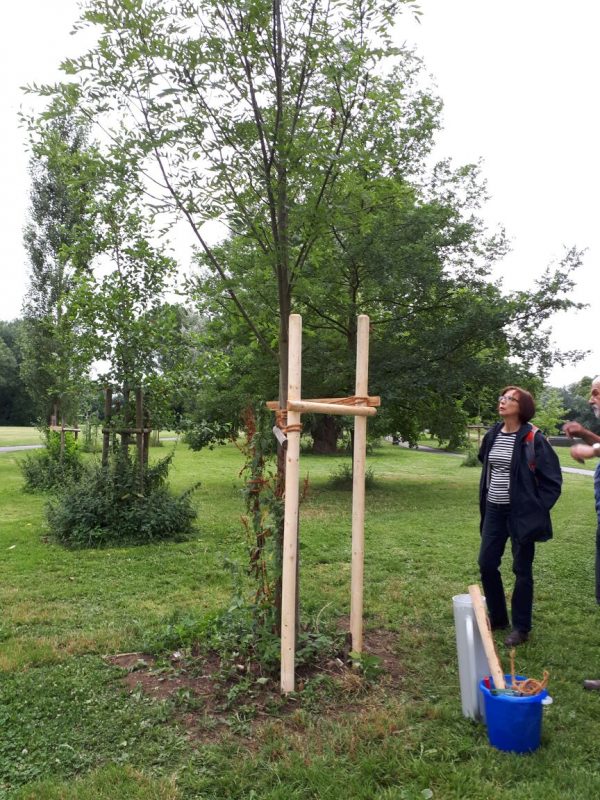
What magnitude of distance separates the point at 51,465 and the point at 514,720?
12.7 m

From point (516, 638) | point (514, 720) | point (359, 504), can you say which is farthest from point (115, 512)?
point (514, 720)

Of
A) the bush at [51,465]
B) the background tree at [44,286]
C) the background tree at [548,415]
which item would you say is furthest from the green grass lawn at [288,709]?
the background tree at [548,415]

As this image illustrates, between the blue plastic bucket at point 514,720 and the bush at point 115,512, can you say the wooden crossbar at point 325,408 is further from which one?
the bush at point 115,512

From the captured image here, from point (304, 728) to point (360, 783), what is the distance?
0.57 metres

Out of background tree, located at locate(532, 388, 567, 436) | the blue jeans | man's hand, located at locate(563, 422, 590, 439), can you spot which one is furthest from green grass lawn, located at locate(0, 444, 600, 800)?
background tree, located at locate(532, 388, 567, 436)

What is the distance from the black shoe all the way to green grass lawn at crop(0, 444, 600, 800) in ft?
0.21

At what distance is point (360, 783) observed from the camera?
112 inches

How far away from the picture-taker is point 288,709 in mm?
3588

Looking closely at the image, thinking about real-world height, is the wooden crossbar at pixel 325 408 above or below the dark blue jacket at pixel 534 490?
above

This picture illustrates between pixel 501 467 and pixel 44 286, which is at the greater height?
pixel 44 286

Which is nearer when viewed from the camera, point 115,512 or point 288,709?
point 288,709

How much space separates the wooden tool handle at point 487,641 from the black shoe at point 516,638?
53.7 inches

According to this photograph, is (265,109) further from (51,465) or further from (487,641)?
(51,465)

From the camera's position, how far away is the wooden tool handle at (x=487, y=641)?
320 cm
